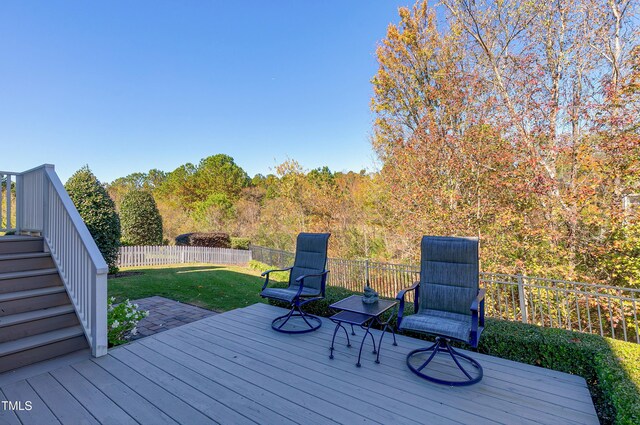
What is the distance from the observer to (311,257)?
3.93 metres

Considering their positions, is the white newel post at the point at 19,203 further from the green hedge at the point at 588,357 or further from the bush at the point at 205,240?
the bush at the point at 205,240

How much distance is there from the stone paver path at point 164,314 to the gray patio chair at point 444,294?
3086mm

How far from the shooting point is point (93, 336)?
2.58 meters

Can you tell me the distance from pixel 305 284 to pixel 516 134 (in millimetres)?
5324

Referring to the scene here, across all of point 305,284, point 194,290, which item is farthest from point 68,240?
point 194,290

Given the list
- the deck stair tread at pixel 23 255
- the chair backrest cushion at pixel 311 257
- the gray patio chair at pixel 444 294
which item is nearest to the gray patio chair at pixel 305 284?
the chair backrest cushion at pixel 311 257

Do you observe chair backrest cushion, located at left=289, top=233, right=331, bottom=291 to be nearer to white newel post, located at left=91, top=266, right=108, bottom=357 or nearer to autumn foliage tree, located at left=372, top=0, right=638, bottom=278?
white newel post, located at left=91, top=266, right=108, bottom=357

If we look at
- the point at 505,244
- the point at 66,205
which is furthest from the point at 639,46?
the point at 66,205

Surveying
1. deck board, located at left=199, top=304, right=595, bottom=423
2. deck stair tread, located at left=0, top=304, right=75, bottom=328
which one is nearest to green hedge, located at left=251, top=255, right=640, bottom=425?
deck board, located at left=199, top=304, right=595, bottom=423

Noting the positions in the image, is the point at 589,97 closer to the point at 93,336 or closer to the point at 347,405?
the point at 347,405

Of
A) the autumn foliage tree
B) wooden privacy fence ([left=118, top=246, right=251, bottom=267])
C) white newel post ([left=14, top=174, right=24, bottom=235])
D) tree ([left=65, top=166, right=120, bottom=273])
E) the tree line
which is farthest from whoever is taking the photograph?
wooden privacy fence ([left=118, top=246, right=251, bottom=267])

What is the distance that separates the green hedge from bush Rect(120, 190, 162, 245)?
467 inches

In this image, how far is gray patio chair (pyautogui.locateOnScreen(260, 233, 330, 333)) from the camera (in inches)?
133

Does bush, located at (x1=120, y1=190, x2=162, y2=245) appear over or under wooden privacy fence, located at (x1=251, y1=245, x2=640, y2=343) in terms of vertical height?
over
